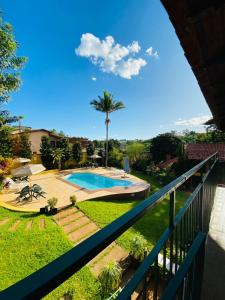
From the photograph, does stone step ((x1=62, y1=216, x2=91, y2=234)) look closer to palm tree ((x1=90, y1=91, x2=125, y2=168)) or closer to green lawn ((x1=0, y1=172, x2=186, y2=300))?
green lawn ((x1=0, y1=172, x2=186, y2=300))

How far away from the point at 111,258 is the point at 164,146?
24277 mm

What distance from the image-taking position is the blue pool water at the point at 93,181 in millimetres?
17906

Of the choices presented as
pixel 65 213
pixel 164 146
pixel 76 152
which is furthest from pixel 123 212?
pixel 164 146

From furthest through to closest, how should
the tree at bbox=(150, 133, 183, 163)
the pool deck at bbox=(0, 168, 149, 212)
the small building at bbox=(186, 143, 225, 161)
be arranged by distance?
1. the tree at bbox=(150, 133, 183, 163)
2. the small building at bbox=(186, 143, 225, 161)
3. the pool deck at bbox=(0, 168, 149, 212)

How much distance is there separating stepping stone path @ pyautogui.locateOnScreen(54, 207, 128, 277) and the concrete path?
3.05m

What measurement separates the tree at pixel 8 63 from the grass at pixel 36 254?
22.2 feet

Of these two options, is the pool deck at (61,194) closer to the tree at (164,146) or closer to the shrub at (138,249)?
the shrub at (138,249)

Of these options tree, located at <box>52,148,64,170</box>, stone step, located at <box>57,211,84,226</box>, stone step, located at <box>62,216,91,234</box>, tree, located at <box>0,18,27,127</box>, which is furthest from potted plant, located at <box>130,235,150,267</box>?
tree, located at <box>52,148,64,170</box>

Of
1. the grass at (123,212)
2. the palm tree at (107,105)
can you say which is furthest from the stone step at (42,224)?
the palm tree at (107,105)

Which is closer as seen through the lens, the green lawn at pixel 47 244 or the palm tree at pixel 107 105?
the green lawn at pixel 47 244

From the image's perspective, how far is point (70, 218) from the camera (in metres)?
9.37

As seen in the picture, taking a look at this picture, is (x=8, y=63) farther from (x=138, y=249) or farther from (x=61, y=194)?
(x=138, y=249)

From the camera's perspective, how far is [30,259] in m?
6.07

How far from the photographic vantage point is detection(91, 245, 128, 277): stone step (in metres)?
5.80
